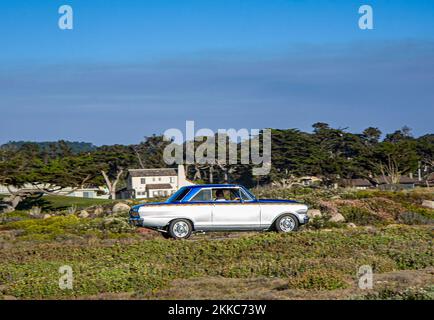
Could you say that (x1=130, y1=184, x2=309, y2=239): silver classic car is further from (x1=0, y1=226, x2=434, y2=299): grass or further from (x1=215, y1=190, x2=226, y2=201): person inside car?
(x1=0, y1=226, x2=434, y2=299): grass

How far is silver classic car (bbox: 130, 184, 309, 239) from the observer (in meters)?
20.7

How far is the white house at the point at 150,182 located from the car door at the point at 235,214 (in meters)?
65.7

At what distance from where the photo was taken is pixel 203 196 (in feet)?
69.6

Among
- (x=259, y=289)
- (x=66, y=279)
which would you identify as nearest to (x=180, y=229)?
(x=66, y=279)

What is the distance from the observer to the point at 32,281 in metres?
14.5

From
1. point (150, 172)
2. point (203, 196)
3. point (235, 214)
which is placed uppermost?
point (150, 172)

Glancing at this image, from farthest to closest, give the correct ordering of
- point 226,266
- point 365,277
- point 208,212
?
point 208,212
point 226,266
point 365,277

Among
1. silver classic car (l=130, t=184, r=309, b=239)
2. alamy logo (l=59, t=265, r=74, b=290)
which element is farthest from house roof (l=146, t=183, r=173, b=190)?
alamy logo (l=59, t=265, r=74, b=290)

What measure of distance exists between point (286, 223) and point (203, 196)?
8.73ft

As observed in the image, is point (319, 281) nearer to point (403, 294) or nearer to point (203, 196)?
point (403, 294)

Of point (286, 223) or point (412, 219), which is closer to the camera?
point (286, 223)
